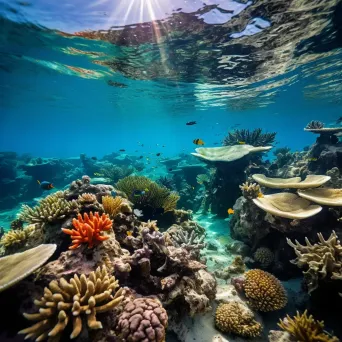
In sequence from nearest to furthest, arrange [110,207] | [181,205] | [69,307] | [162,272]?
[69,307], [162,272], [110,207], [181,205]

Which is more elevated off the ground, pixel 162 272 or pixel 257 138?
pixel 257 138

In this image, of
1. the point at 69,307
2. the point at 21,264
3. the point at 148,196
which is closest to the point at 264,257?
the point at 148,196

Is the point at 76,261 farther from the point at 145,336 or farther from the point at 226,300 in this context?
the point at 226,300

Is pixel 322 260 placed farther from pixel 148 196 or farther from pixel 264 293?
pixel 148 196

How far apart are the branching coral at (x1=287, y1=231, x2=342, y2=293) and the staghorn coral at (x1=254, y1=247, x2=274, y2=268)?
1614mm

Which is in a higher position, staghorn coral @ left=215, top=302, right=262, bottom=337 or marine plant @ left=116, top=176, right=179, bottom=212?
marine plant @ left=116, top=176, right=179, bottom=212

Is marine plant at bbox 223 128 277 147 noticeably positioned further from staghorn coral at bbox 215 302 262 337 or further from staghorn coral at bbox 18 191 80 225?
staghorn coral at bbox 18 191 80 225

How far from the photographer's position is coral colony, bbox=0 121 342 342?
2758 mm

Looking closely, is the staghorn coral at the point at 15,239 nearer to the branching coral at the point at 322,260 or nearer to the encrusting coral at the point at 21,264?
the encrusting coral at the point at 21,264

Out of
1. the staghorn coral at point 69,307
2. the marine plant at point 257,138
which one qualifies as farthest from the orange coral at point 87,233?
the marine plant at point 257,138

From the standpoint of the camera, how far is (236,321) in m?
3.99

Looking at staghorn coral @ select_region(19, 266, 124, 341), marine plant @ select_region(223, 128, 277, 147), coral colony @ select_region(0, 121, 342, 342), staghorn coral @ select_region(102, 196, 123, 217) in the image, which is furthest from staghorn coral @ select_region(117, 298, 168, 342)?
marine plant @ select_region(223, 128, 277, 147)

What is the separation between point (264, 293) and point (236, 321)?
87 centimetres

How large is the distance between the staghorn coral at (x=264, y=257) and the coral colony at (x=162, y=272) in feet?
0.08
